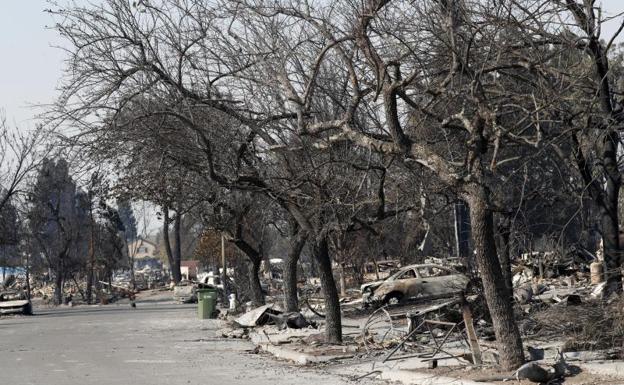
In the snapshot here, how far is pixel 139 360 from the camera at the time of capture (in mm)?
20609

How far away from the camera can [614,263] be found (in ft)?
61.9

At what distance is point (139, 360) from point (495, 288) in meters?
9.46

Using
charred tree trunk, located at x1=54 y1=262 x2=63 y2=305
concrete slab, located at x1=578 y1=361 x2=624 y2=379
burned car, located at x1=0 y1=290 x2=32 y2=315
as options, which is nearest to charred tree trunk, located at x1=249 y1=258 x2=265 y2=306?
burned car, located at x1=0 y1=290 x2=32 y2=315

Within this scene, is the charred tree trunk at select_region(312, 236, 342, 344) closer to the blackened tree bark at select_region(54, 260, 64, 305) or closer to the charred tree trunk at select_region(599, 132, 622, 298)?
the charred tree trunk at select_region(599, 132, 622, 298)

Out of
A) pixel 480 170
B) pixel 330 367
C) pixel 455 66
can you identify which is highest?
pixel 455 66

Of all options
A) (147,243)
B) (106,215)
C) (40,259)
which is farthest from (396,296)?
(147,243)

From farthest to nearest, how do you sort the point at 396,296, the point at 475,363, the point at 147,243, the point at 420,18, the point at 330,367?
the point at 147,243, the point at 396,296, the point at 330,367, the point at 420,18, the point at 475,363

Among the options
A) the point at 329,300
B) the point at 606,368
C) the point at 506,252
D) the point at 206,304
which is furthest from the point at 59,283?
the point at 606,368

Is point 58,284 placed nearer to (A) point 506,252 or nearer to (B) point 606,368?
(A) point 506,252

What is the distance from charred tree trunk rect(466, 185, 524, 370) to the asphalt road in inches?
114

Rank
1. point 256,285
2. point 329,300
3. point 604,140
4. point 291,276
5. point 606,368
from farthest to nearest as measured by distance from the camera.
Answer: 1. point 256,285
2. point 291,276
3. point 329,300
4. point 604,140
5. point 606,368

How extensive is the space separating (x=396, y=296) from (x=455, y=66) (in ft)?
68.6

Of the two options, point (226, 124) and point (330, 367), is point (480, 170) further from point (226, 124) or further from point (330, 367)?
point (226, 124)

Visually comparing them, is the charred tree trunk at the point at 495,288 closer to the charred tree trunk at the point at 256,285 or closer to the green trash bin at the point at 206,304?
the charred tree trunk at the point at 256,285
